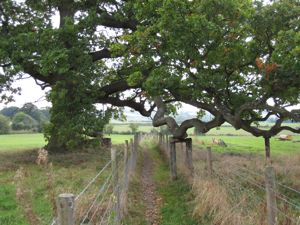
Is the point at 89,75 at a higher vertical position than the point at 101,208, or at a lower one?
higher

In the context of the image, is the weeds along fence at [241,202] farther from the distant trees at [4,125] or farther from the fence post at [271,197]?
the distant trees at [4,125]

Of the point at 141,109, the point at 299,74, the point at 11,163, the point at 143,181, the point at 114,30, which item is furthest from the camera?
the point at 141,109

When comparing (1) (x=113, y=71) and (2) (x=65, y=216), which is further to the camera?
(1) (x=113, y=71)

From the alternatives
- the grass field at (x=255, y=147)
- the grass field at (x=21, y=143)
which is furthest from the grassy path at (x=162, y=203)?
the grass field at (x=255, y=147)

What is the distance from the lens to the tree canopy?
1566 centimetres

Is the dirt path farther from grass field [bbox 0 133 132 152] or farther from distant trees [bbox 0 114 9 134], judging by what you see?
distant trees [bbox 0 114 9 134]

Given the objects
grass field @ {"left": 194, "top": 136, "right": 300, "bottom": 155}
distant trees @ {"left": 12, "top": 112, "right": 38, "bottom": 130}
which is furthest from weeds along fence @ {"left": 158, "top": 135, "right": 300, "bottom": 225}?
distant trees @ {"left": 12, "top": 112, "right": 38, "bottom": 130}

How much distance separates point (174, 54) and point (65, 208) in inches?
491

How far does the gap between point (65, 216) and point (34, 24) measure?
21.6 m

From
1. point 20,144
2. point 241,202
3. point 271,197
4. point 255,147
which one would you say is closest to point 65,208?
point 271,197

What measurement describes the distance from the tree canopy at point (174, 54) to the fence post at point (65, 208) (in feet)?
33.8

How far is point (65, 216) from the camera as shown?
5199 mm

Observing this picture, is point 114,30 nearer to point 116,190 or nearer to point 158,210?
point 158,210

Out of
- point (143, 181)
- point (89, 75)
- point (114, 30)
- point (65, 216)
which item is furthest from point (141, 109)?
point (65, 216)
